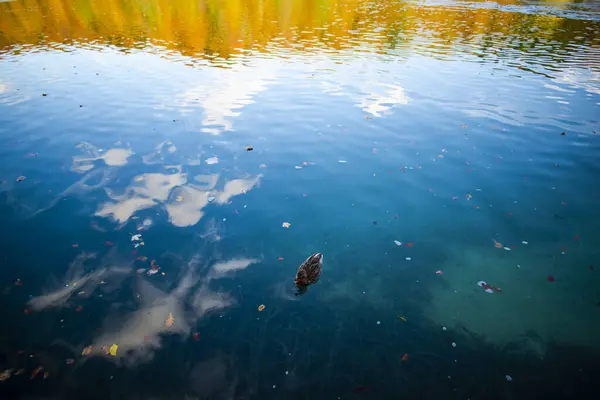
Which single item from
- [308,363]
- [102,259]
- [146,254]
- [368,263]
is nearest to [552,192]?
[368,263]

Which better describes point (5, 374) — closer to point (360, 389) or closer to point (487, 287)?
point (360, 389)

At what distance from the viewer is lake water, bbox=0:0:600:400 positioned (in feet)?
21.4

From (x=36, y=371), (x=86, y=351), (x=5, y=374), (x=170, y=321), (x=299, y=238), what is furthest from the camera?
(x=299, y=238)

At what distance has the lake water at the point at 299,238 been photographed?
654 cm

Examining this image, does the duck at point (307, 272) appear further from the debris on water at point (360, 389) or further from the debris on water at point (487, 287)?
the debris on water at point (487, 287)

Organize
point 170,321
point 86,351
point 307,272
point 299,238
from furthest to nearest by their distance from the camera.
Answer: point 299,238 < point 307,272 < point 170,321 < point 86,351

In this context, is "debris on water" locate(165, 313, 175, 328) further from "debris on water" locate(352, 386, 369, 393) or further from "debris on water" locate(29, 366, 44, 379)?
"debris on water" locate(352, 386, 369, 393)

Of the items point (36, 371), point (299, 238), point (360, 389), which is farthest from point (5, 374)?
point (299, 238)

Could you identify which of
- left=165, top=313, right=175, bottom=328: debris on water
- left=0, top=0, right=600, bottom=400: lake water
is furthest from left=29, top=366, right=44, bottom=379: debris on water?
left=165, top=313, right=175, bottom=328: debris on water

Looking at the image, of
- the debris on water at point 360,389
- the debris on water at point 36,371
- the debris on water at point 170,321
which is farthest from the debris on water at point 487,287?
the debris on water at point 36,371

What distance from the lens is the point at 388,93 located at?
21.2m

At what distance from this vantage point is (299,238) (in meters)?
9.72

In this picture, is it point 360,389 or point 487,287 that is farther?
point 487,287

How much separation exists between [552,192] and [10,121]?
25380mm
